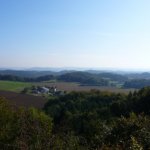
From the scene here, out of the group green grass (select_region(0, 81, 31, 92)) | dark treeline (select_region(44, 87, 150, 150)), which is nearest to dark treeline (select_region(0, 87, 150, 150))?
dark treeline (select_region(44, 87, 150, 150))

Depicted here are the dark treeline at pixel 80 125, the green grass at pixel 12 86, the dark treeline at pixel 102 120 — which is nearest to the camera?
the dark treeline at pixel 80 125

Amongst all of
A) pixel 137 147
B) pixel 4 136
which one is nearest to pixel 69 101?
pixel 4 136

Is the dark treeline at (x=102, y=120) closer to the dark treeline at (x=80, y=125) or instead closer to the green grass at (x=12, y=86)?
the dark treeline at (x=80, y=125)

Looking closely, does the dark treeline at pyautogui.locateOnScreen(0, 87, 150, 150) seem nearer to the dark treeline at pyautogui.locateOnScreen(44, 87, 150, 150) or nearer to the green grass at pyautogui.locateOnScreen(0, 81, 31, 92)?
the dark treeline at pyautogui.locateOnScreen(44, 87, 150, 150)

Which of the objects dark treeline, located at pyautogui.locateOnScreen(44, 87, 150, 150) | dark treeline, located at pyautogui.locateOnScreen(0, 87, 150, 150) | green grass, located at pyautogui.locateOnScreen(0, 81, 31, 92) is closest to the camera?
dark treeline, located at pyautogui.locateOnScreen(0, 87, 150, 150)

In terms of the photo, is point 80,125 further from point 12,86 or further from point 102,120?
point 12,86

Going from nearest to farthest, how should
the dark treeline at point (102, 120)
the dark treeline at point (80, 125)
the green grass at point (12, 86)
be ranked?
1. the dark treeline at point (80, 125)
2. the dark treeline at point (102, 120)
3. the green grass at point (12, 86)

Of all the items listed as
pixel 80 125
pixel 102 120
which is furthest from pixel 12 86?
pixel 102 120

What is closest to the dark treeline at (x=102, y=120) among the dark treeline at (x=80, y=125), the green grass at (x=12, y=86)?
the dark treeline at (x=80, y=125)

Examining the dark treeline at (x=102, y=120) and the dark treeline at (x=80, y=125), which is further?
the dark treeline at (x=102, y=120)
